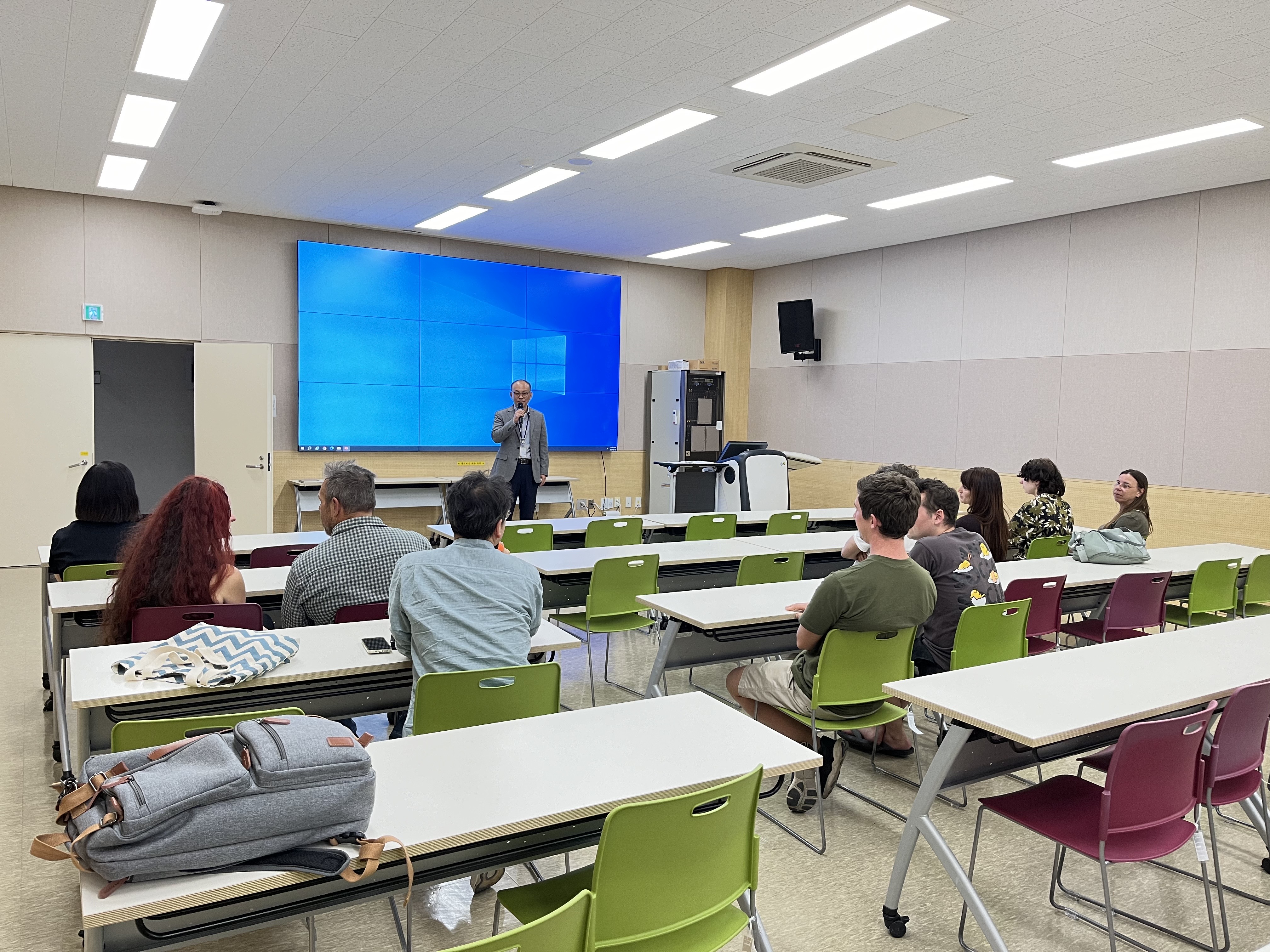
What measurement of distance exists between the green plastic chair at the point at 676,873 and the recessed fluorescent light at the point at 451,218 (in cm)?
728

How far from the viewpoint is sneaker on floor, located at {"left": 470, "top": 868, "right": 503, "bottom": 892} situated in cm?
268

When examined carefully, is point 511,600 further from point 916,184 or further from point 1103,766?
point 916,184

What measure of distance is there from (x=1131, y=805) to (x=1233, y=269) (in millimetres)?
6115

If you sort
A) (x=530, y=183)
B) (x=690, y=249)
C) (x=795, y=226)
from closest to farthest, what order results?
(x=530, y=183) < (x=795, y=226) < (x=690, y=249)

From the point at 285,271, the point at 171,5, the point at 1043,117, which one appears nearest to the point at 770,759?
the point at 171,5

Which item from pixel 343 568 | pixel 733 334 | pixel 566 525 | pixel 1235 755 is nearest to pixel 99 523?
pixel 343 568

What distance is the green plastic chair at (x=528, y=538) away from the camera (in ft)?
17.4

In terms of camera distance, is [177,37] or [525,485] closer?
[177,37]

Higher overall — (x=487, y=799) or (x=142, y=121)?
(x=142, y=121)

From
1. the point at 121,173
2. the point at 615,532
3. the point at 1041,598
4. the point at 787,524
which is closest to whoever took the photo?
the point at 1041,598

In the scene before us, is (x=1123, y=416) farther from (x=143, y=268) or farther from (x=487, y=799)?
(x=143, y=268)

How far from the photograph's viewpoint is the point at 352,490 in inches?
131

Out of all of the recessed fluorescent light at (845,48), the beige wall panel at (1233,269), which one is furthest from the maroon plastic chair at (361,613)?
the beige wall panel at (1233,269)

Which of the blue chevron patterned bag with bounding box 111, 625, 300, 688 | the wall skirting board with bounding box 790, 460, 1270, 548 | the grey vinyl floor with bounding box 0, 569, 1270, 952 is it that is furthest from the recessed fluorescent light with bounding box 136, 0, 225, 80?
the wall skirting board with bounding box 790, 460, 1270, 548
